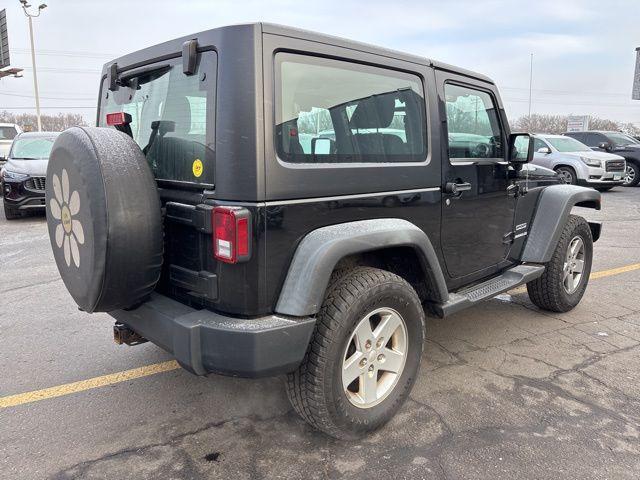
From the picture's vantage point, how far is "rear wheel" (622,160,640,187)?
1587 cm

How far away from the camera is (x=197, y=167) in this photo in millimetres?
2295

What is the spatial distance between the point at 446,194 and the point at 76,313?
3405 mm

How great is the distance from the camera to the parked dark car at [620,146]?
51.5ft

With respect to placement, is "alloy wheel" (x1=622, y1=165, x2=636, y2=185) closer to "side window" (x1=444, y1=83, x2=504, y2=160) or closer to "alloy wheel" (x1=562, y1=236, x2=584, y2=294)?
"alloy wheel" (x1=562, y1=236, x2=584, y2=294)

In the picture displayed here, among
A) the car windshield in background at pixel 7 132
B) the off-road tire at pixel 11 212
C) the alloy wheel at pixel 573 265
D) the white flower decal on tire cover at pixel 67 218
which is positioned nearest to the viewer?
the white flower decal on tire cover at pixel 67 218

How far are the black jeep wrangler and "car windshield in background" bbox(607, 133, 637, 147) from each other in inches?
620

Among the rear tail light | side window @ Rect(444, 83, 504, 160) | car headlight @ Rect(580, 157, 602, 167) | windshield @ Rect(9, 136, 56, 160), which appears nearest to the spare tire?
the rear tail light

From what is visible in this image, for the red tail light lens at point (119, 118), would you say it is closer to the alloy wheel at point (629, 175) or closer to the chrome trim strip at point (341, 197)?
the chrome trim strip at point (341, 197)

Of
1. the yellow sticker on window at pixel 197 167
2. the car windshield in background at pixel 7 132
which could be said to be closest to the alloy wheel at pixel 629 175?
the yellow sticker on window at pixel 197 167

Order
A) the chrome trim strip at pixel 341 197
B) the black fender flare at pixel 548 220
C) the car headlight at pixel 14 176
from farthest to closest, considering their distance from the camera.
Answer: the car headlight at pixel 14 176, the black fender flare at pixel 548 220, the chrome trim strip at pixel 341 197

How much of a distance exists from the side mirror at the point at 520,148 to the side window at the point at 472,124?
10 cm

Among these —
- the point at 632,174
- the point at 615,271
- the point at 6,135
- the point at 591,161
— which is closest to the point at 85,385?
the point at 615,271

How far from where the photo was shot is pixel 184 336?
2.18 m

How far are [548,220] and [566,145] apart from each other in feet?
39.2
